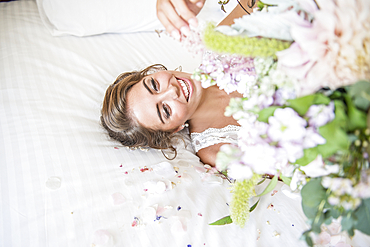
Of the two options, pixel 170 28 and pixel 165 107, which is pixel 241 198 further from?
pixel 165 107

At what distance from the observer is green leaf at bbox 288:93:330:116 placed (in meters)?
0.48

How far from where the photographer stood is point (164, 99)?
1.25 meters

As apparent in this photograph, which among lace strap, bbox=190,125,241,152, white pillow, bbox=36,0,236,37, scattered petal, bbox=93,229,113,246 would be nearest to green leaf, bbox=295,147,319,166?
scattered petal, bbox=93,229,113,246

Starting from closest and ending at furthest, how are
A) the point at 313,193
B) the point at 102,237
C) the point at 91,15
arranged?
the point at 313,193
the point at 102,237
the point at 91,15

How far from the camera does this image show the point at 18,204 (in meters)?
0.95

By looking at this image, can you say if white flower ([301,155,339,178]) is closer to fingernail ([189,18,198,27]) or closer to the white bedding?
fingernail ([189,18,198,27])

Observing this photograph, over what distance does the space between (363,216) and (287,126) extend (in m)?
0.24

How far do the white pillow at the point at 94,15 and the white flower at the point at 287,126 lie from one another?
1488 mm

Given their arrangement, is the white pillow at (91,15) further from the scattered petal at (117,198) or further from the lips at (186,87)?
the scattered petal at (117,198)

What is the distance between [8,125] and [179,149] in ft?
2.65

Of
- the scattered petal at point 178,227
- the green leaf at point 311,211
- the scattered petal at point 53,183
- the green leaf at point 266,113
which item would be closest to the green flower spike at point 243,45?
the green leaf at point 266,113

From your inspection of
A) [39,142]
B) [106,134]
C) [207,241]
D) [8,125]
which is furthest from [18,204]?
[207,241]

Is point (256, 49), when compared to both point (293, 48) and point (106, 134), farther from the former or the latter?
point (106, 134)

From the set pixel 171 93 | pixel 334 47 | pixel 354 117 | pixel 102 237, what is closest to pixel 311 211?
pixel 354 117
